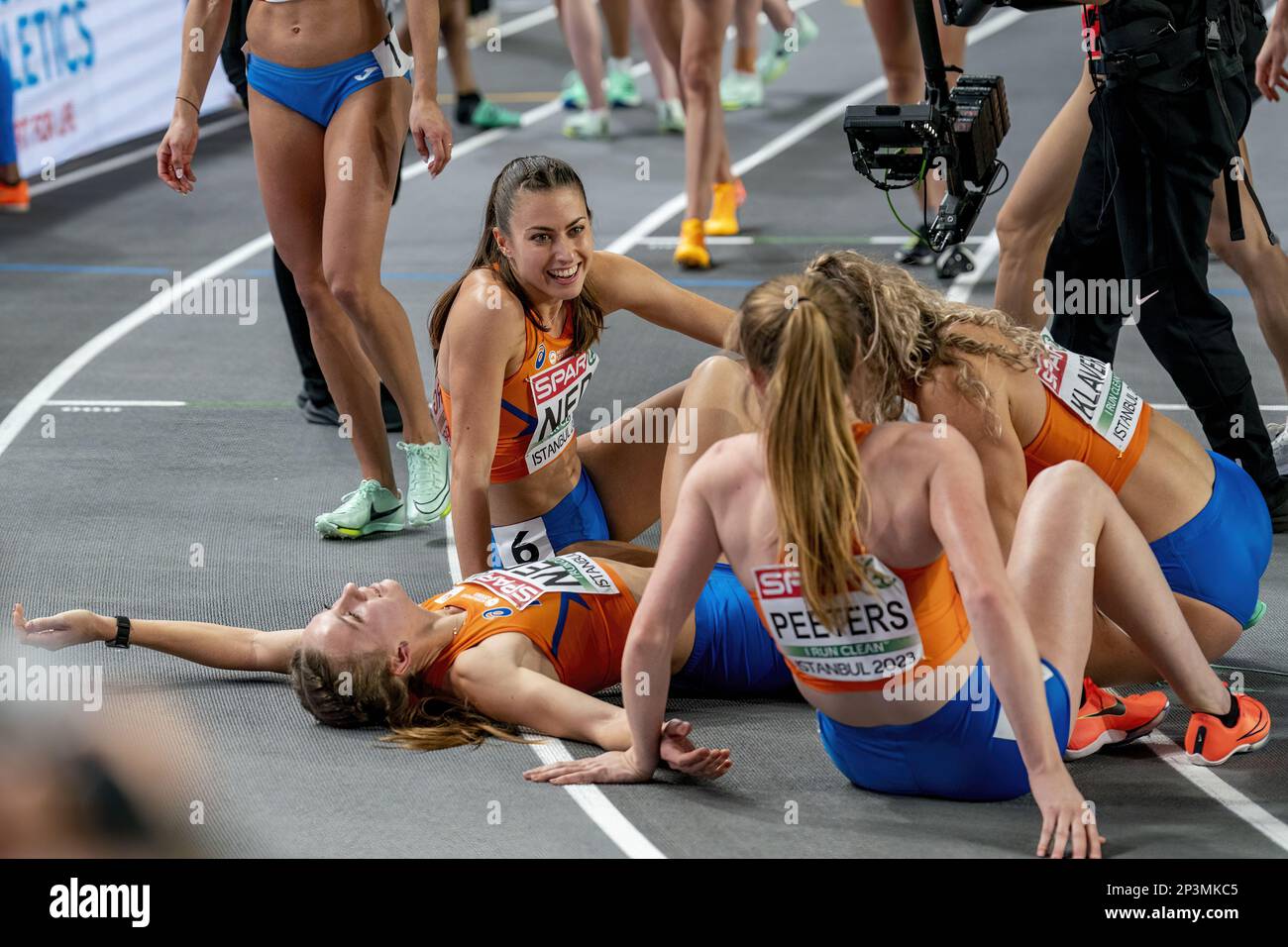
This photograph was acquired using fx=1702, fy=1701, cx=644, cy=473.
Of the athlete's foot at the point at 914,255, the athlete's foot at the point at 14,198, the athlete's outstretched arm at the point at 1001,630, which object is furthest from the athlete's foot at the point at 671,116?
the athlete's outstretched arm at the point at 1001,630

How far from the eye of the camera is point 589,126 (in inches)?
426

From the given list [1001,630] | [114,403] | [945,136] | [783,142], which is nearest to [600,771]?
[1001,630]

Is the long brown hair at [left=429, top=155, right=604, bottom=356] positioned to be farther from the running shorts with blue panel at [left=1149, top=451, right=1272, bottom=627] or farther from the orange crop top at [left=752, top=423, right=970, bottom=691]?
the running shorts with blue panel at [left=1149, top=451, right=1272, bottom=627]

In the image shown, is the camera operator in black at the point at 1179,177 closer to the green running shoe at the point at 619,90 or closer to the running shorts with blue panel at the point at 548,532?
the running shorts with blue panel at the point at 548,532

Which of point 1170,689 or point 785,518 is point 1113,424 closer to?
point 1170,689

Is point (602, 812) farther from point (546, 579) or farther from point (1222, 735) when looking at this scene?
point (1222, 735)

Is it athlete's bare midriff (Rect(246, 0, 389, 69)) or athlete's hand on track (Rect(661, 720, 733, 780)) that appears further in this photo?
athlete's bare midriff (Rect(246, 0, 389, 69))

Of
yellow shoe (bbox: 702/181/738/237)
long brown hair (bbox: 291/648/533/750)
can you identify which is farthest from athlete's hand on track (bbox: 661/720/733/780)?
yellow shoe (bbox: 702/181/738/237)

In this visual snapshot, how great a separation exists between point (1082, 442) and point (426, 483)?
2.33 metres

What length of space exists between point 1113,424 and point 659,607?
1.19 meters

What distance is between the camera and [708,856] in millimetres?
3227

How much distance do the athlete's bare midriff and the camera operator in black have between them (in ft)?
7.09

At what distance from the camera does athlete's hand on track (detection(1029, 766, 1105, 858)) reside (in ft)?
9.86

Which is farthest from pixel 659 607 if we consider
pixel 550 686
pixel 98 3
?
pixel 98 3
